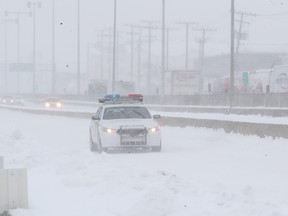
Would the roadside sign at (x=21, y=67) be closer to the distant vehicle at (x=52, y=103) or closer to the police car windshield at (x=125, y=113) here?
the distant vehicle at (x=52, y=103)

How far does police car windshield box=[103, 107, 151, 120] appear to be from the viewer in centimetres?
1952

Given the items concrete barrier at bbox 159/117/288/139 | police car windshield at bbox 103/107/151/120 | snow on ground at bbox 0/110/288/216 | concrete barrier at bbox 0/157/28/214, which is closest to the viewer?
snow on ground at bbox 0/110/288/216

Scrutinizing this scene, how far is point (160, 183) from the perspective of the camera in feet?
33.0

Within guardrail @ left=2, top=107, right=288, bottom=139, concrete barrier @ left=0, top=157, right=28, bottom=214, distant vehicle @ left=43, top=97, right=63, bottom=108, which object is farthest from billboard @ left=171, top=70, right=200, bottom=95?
concrete barrier @ left=0, top=157, right=28, bottom=214

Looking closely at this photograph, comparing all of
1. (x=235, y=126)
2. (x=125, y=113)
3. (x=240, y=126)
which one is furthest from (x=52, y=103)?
(x=125, y=113)

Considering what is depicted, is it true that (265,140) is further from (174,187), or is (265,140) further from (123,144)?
(174,187)

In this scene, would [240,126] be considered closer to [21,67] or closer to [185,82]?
[185,82]

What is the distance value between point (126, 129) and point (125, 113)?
51.0 inches

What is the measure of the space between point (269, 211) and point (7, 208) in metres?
3.99

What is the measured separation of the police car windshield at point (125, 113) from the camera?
19.5m

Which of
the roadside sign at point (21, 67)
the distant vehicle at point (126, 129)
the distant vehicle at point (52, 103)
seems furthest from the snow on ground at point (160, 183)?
the roadside sign at point (21, 67)

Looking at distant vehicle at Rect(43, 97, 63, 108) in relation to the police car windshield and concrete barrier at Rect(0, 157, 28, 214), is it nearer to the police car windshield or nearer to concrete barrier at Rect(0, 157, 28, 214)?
the police car windshield

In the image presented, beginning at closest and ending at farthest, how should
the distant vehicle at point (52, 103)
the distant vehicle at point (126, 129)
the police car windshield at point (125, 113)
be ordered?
1. the distant vehicle at point (126, 129)
2. the police car windshield at point (125, 113)
3. the distant vehicle at point (52, 103)

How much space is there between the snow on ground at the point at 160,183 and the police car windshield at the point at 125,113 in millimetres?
1791
